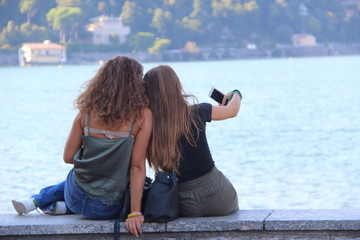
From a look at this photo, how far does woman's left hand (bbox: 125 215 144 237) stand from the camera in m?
3.04

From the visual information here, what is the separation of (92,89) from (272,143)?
18.1 metres

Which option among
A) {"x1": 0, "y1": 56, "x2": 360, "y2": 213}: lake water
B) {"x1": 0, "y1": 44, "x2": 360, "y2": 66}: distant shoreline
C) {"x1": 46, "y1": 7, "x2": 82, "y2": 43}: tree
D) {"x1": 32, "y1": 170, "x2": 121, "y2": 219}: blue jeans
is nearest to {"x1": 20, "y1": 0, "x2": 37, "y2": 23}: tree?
{"x1": 46, "y1": 7, "x2": 82, "y2": 43}: tree

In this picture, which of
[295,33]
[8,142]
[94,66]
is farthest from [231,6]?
[8,142]

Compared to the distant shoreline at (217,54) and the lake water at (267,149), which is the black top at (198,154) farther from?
the distant shoreline at (217,54)

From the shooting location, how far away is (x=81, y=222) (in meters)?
3.13

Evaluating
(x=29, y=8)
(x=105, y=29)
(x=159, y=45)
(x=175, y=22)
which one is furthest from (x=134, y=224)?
(x=175, y=22)

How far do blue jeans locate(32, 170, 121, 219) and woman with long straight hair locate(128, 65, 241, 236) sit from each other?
10.0 inches

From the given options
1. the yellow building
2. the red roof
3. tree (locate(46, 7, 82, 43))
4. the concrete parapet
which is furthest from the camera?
tree (locate(46, 7, 82, 43))

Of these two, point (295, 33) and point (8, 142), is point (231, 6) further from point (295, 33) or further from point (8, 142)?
point (8, 142)

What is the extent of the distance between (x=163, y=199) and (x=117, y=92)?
44cm

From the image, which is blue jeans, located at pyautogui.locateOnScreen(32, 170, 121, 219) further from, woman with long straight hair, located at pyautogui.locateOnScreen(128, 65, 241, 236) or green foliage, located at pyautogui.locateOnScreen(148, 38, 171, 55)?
green foliage, located at pyautogui.locateOnScreen(148, 38, 171, 55)

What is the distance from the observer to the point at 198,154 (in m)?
3.22

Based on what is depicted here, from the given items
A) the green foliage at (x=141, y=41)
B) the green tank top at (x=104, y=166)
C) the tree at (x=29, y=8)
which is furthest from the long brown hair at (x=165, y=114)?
the tree at (x=29, y=8)

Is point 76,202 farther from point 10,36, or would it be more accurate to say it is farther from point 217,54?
point 217,54
